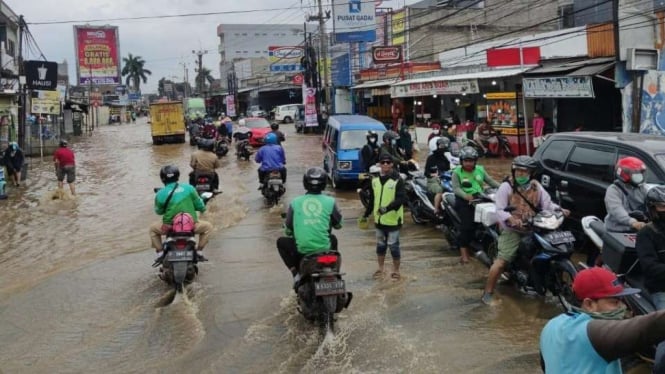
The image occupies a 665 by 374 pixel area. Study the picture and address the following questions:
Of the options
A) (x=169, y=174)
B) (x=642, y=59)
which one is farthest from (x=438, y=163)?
(x=642, y=59)

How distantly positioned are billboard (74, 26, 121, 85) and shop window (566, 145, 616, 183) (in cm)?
7810

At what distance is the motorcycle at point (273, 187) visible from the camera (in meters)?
14.2

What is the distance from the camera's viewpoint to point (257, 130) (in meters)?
33.1

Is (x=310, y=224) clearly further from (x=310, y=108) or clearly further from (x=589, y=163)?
(x=310, y=108)

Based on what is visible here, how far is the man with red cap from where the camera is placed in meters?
2.57

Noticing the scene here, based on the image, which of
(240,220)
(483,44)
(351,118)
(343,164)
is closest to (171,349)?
(240,220)

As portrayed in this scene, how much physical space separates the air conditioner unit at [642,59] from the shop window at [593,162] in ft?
26.5

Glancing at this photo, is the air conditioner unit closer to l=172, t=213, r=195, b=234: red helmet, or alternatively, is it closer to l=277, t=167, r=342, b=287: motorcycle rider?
l=277, t=167, r=342, b=287: motorcycle rider

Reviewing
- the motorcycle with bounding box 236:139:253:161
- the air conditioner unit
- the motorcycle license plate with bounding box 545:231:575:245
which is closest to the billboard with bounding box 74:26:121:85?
the motorcycle with bounding box 236:139:253:161

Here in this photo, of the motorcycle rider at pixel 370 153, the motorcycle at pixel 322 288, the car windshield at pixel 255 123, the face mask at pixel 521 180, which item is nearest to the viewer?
the motorcycle at pixel 322 288

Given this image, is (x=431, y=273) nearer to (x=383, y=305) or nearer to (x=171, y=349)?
(x=383, y=305)

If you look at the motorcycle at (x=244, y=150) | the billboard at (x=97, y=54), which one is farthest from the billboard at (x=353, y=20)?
the billboard at (x=97, y=54)

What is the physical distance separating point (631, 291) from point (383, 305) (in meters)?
4.44

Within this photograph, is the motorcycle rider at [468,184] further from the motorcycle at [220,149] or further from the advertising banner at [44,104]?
the advertising banner at [44,104]
